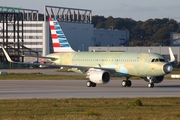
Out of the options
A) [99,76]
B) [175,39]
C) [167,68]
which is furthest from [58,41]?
[175,39]

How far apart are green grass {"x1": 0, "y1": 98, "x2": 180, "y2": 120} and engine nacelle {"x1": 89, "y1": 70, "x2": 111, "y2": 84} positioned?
15361 mm

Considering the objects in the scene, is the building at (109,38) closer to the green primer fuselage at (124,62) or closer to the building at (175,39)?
the building at (175,39)

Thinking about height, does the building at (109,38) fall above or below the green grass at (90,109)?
above

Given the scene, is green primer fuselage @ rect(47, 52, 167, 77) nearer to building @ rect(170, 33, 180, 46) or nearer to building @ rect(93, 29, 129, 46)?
building @ rect(93, 29, 129, 46)

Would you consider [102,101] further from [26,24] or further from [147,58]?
[26,24]

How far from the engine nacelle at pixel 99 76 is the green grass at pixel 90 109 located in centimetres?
1536

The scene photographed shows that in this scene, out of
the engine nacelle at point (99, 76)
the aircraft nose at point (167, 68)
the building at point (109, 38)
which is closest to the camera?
the aircraft nose at point (167, 68)

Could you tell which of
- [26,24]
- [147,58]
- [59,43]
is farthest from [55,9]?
[147,58]

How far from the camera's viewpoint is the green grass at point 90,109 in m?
23.5

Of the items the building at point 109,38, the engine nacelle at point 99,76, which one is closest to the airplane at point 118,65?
the engine nacelle at point 99,76

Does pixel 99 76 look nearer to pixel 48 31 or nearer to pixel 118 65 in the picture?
pixel 118 65

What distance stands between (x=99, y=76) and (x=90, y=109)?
70.9 feet

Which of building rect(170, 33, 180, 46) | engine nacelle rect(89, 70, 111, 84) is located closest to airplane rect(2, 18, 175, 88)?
engine nacelle rect(89, 70, 111, 84)

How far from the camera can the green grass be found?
23.5 m
